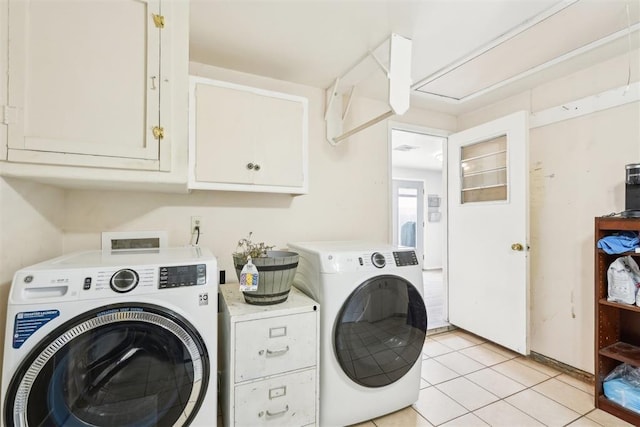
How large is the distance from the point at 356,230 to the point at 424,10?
5.14 feet

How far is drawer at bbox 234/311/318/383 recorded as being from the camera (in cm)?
135

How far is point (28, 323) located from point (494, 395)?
96.1 inches

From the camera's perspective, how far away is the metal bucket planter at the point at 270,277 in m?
1.45

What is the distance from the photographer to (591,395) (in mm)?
1876

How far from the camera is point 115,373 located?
1.08 m

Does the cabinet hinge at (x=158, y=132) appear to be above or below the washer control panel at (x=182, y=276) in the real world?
above

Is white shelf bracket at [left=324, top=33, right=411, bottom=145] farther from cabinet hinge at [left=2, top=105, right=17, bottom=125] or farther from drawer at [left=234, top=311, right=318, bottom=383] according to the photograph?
cabinet hinge at [left=2, top=105, right=17, bottom=125]

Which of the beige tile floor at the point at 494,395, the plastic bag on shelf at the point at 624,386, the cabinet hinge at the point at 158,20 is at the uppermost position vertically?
the cabinet hinge at the point at 158,20

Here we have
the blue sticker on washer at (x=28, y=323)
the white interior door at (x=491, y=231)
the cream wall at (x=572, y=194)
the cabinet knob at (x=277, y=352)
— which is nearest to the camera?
the blue sticker on washer at (x=28, y=323)

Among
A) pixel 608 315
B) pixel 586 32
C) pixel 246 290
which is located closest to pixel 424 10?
pixel 586 32

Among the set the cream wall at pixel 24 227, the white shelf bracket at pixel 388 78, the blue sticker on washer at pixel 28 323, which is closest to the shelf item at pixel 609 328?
the white shelf bracket at pixel 388 78

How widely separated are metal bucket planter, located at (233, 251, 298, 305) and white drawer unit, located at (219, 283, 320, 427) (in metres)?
0.04

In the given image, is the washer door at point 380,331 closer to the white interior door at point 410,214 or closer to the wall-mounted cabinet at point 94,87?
the wall-mounted cabinet at point 94,87

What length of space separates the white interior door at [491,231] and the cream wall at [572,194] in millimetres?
192
